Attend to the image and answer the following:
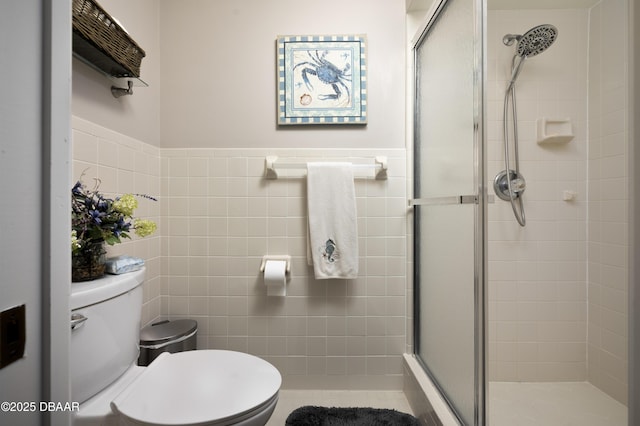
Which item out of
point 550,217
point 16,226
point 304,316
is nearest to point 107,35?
point 16,226

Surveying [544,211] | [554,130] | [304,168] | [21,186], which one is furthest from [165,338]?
[554,130]

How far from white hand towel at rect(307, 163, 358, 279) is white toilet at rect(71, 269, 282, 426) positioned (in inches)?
22.5

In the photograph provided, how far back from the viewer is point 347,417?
4.05ft

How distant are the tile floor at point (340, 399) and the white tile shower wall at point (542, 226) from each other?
583 mm

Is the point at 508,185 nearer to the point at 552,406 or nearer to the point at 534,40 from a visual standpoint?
the point at 534,40

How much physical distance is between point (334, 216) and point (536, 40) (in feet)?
4.25

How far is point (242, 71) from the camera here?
1450 millimetres

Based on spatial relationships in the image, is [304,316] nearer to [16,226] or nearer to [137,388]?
[137,388]

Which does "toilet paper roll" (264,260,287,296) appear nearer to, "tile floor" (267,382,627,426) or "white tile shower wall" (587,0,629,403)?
"tile floor" (267,382,627,426)

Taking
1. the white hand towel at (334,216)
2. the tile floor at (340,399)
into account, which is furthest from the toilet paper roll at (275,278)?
the tile floor at (340,399)

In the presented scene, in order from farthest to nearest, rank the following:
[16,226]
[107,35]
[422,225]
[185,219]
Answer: [185,219] → [422,225] → [107,35] → [16,226]

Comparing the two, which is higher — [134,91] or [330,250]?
[134,91]

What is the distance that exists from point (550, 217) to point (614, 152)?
0.39 metres

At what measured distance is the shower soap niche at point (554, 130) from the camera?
1454 millimetres
